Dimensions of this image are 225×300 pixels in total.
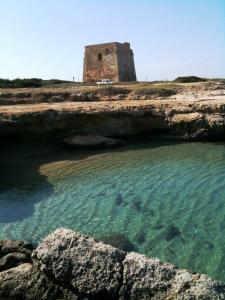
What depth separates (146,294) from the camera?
568 centimetres

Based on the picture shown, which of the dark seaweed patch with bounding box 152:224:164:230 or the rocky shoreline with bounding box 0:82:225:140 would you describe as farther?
the rocky shoreline with bounding box 0:82:225:140

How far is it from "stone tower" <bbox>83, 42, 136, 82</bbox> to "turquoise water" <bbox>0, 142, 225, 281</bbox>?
30950 millimetres

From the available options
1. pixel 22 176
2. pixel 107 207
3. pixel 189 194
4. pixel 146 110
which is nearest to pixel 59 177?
pixel 22 176

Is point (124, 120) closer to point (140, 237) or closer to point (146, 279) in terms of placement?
point (140, 237)

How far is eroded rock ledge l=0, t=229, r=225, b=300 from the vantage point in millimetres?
5582

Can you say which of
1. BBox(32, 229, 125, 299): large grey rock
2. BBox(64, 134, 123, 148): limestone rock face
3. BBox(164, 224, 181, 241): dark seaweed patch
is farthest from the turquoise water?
BBox(32, 229, 125, 299): large grey rock

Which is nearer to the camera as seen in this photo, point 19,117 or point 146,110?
point 19,117

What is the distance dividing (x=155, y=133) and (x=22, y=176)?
32.1 ft

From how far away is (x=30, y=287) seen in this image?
254 inches

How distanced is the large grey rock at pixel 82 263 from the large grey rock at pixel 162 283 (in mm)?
192

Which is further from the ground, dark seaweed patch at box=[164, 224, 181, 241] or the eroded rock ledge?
the eroded rock ledge

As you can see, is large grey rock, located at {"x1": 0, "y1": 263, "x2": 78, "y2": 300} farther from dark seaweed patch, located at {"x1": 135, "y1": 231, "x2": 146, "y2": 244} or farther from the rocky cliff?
the rocky cliff

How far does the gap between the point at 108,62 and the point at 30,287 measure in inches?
1821

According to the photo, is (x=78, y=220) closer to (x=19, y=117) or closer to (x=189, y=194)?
(x=189, y=194)
